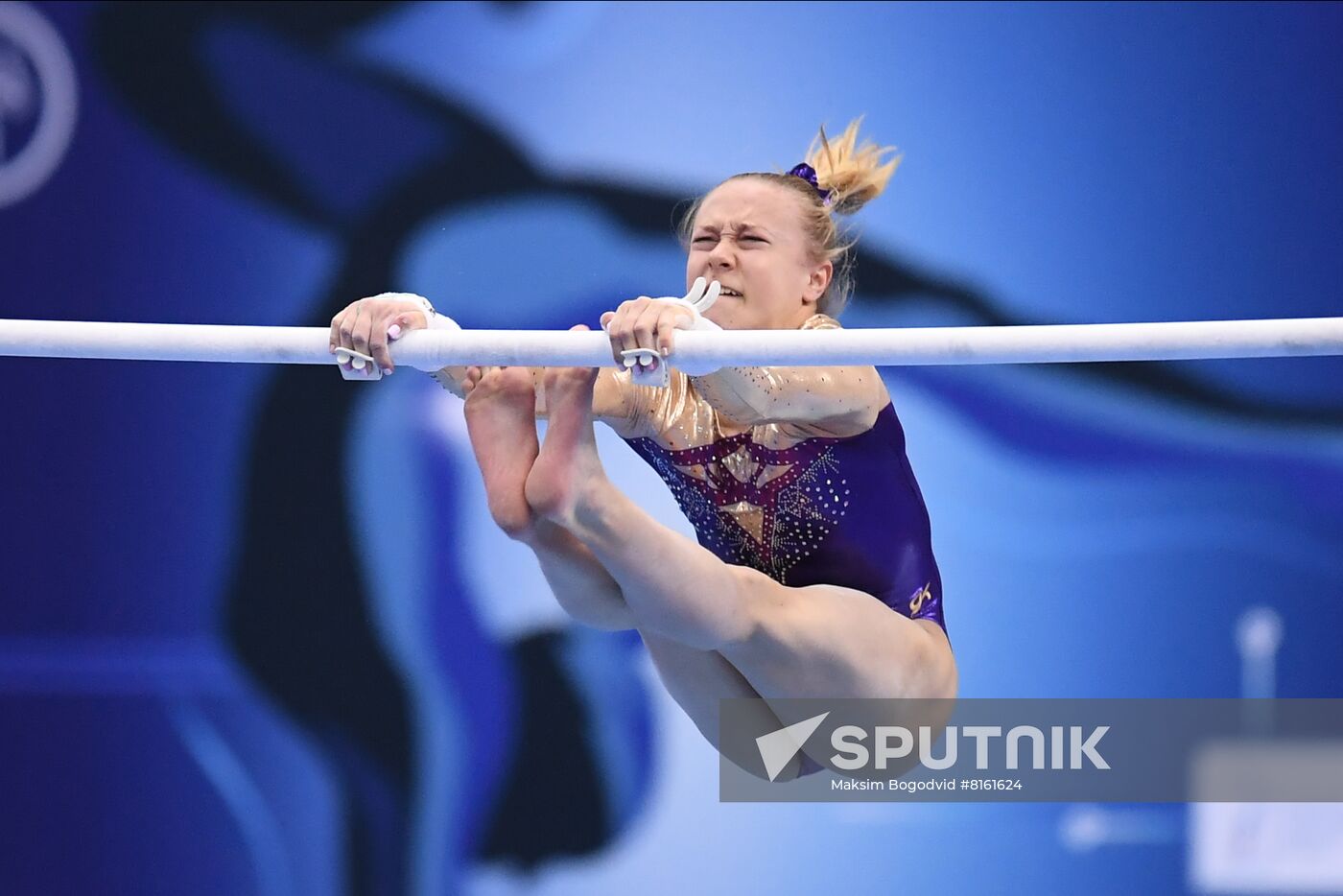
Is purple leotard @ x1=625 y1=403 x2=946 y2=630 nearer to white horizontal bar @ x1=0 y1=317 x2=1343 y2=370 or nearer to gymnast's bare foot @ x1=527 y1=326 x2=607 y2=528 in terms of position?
gymnast's bare foot @ x1=527 y1=326 x2=607 y2=528

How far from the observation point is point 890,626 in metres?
2.18

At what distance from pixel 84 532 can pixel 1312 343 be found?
2.72 m

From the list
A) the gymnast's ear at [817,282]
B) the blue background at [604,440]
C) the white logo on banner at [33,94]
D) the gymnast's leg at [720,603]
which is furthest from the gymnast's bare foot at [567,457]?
the white logo on banner at [33,94]

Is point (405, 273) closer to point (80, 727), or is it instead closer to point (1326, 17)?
point (80, 727)

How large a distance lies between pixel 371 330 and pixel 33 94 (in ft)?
6.80

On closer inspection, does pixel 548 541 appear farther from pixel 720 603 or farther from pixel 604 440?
pixel 604 440

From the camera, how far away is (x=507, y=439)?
1884mm

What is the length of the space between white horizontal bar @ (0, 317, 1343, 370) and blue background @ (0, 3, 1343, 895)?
155 cm

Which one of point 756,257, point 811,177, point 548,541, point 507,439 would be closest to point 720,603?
point 548,541

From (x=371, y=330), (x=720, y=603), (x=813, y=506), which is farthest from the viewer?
(x=813, y=506)

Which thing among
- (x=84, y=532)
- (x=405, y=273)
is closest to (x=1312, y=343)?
(x=405, y=273)

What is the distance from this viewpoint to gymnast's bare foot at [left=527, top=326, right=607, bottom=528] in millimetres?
1806

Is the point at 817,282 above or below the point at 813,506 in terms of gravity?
above

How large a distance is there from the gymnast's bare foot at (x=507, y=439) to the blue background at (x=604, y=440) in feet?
4.66
